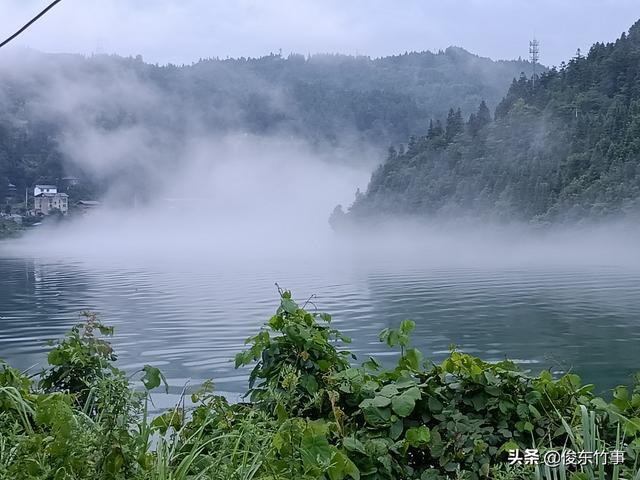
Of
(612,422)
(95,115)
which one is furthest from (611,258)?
(95,115)

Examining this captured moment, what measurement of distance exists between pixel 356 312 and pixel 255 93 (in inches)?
5888

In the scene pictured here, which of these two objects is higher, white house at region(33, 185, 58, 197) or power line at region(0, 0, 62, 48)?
power line at region(0, 0, 62, 48)

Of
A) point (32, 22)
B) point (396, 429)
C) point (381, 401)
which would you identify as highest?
point (32, 22)

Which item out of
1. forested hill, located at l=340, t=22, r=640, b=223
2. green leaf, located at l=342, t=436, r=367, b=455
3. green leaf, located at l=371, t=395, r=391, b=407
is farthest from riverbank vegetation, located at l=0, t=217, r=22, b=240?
green leaf, located at l=342, t=436, r=367, b=455

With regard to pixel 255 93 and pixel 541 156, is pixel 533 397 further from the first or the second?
pixel 255 93

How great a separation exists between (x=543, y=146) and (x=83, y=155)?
9023 centimetres

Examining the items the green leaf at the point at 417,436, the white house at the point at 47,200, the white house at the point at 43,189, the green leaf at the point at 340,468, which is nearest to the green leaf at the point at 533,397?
the green leaf at the point at 417,436

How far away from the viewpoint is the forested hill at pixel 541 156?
186ft

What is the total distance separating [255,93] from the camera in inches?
6417

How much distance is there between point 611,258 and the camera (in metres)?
45.4

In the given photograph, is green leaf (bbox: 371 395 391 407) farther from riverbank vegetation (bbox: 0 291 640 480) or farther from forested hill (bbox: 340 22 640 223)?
forested hill (bbox: 340 22 640 223)

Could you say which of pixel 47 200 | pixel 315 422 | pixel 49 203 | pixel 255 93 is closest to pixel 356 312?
pixel 315 422

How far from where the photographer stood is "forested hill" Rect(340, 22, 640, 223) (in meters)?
56.8

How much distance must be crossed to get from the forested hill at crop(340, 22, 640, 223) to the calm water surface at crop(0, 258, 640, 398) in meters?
25.6
